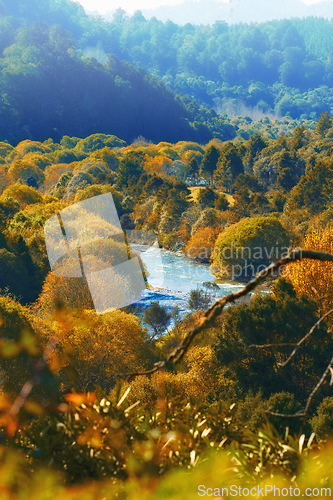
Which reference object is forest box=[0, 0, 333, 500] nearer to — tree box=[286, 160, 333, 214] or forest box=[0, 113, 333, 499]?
forest box=[0, 113, 333, 499]

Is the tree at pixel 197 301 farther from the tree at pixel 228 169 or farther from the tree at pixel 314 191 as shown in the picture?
the tree at pixel 228 169

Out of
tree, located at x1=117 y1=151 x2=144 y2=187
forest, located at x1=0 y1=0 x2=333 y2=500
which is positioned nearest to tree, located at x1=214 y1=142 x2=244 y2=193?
forest, located at x1=0 y1=0 x2=333 y2=500

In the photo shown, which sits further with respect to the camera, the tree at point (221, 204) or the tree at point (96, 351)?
the tree at point (221, 204)

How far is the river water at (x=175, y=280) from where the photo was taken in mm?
33138

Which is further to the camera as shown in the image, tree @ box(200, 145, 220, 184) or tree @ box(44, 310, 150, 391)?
tree @ box(200, 145, 220, 184)

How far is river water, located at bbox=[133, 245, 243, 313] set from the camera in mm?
33138

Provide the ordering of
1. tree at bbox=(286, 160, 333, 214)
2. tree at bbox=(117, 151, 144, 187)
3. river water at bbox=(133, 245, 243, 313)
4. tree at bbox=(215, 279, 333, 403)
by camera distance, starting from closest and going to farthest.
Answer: tree at bbox=(215, 279, 333, 403) → river water at bbox=(133, 245, 243, 313) → tree at bbox=(286, 160, 333, 214) → tree at bbox=(117, 151, 144, 187)

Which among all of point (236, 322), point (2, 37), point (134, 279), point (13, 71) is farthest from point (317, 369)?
point (2, 37)

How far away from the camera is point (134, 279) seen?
3234 cm

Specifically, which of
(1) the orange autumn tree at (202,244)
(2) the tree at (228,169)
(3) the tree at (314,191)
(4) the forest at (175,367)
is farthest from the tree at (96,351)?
(2) the tree at (228,169)

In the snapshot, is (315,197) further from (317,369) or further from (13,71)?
(13,71)

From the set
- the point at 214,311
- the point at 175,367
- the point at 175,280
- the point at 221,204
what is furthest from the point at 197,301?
the point at 214,311

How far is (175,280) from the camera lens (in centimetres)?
3822

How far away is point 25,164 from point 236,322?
70078 mm
